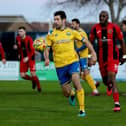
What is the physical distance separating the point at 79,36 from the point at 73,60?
0.48 metres

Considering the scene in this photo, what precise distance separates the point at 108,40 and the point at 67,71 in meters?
2.08

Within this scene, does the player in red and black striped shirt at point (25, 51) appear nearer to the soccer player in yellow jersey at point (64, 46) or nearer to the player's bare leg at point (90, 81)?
the player's bare leg at point (90, 81)

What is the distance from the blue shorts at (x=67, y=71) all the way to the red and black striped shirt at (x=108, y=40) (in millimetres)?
1528

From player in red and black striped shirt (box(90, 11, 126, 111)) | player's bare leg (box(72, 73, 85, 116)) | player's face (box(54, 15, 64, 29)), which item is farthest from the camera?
player in red and black striped shirt (box(90, 11, 126, 111))

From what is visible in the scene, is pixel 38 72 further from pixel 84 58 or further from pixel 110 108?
pixel 110 108

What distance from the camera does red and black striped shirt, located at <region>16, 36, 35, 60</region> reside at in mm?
19578

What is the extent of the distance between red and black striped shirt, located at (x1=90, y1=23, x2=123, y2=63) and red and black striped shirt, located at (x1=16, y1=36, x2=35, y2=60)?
16.9 ft

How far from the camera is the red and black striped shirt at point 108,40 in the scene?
46.4ft

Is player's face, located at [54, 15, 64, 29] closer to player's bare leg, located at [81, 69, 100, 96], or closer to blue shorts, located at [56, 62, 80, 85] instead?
blue shorts, located at [56, 62, 80, 85]

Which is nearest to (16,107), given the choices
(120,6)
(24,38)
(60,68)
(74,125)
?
(60,68)

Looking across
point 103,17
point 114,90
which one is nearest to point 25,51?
point 103,17

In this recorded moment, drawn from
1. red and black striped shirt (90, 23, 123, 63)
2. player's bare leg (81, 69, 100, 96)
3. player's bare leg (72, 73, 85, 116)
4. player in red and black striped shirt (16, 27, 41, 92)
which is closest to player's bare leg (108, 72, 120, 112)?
red and black striped shirt (90, 23, 123, 63)

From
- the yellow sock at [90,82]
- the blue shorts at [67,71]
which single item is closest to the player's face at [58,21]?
the blue shorts at [67,71]

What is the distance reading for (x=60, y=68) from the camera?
12.7m
